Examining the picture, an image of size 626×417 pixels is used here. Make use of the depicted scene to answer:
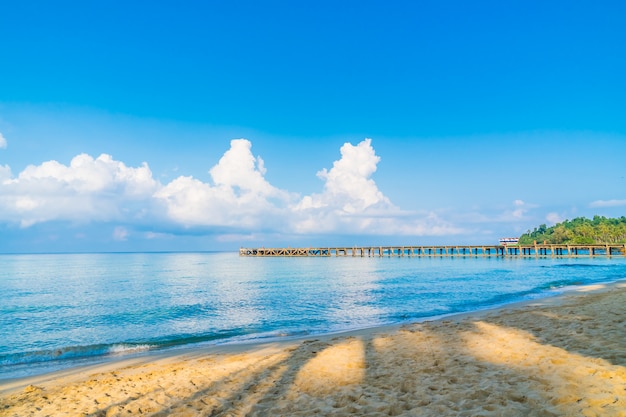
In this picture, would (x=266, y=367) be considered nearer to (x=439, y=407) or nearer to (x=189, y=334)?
(x=439, y=407)

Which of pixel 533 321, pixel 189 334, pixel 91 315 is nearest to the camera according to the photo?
pixel 533 321

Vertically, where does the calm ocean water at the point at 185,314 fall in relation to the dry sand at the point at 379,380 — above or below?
below

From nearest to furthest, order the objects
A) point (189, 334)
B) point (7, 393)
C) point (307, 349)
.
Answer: point (7, 393) < point (307, 349) < point (189, 334)

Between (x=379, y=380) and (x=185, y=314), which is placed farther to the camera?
(x=185, y=314)

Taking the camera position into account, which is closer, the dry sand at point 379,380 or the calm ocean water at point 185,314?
the dry sand at point 379,380

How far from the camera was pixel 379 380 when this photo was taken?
661cm

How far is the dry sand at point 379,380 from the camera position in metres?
5.15

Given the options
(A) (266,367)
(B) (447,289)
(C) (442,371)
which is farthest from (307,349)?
(B) (447,289)

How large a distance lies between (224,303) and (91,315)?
23.3 feet

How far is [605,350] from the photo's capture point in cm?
689

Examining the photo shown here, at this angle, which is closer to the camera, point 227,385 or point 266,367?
point 227,385

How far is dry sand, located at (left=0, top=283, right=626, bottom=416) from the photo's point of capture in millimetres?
5152

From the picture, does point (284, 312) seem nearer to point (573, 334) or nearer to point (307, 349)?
point (307, 349)

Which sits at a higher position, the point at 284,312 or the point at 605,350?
the point at 605,350
